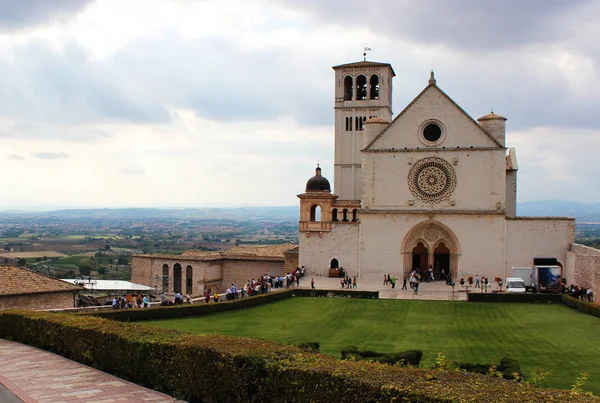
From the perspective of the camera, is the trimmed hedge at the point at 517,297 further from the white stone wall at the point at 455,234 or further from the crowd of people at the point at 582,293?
the white stone wall at the point at 455,234

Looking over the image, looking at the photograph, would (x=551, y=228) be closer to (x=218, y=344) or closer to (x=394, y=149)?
(x=394, y=149)

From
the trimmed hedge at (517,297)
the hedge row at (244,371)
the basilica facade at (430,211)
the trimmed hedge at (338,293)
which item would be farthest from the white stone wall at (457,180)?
the hedge row at (244,371)

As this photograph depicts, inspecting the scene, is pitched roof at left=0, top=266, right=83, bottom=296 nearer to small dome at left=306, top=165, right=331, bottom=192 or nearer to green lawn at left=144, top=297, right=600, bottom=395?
green lawn at left=144, top=297, right=600, bottom=395

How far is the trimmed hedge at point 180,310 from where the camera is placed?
28.8 metres

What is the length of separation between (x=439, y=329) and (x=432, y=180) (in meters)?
20.1

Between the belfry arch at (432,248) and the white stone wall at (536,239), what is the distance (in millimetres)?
3717

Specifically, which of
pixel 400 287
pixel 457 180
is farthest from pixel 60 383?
pixel 457 180

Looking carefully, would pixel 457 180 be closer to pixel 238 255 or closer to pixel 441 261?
pixel 441 261

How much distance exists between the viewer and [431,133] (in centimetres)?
4741

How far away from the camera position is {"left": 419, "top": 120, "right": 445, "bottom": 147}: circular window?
47.0 metres

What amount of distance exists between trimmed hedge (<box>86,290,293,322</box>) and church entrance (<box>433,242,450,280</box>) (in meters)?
15.3

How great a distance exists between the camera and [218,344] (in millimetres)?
15594

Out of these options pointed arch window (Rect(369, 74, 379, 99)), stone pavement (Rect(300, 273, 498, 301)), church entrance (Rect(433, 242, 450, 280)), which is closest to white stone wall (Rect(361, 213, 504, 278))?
stone pavement (Rect(300, 273, 498, 301))

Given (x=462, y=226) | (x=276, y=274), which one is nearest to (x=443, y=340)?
(x=462, y=226)
